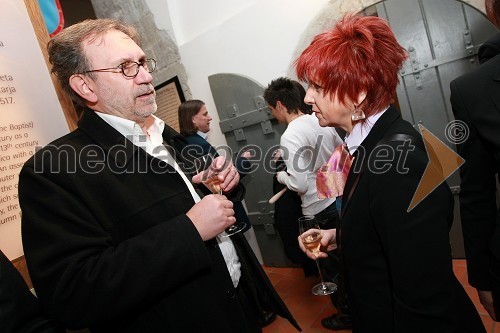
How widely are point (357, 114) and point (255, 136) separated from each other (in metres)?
2.67

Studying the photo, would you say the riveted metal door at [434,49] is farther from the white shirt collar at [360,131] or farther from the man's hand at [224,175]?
the man's hand at [224,175]

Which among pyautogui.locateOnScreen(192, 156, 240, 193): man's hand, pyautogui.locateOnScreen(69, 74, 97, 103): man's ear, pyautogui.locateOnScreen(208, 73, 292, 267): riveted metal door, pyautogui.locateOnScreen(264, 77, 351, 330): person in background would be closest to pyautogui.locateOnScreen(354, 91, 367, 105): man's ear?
pyautogui.locateOnScreen(192, 156, 240, 193): man's hand

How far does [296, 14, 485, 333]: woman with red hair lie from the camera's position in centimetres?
105

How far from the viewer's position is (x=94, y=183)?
1194 millimetres

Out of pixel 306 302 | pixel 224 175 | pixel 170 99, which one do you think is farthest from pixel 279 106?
pixel 170 99

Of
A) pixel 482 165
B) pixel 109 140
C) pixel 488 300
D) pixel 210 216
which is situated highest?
pixel 109 140

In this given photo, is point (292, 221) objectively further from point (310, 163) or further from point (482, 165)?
point (482, 165)

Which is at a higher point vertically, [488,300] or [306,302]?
[488,300]

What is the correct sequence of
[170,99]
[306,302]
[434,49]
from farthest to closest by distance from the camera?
1. [170,99]
2. [306,302]
3. [434,49]

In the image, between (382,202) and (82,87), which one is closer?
(382,202)

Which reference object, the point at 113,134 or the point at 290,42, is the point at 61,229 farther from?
the point at 290,42

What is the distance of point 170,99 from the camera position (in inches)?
185

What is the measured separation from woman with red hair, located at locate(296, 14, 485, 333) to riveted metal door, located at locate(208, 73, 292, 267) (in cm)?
234

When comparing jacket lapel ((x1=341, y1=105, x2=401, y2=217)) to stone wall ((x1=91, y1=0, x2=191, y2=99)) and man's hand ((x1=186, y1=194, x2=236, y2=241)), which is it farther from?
stone wall ((x1=91, y1=0, x2=191, y2=99))
